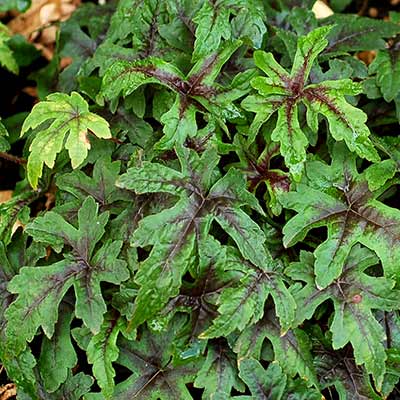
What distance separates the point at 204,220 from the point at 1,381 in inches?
36.0

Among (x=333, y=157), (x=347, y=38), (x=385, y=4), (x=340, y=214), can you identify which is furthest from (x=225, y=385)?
(x=385, y=4)

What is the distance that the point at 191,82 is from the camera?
7.06ft

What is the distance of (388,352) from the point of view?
1.98 metres

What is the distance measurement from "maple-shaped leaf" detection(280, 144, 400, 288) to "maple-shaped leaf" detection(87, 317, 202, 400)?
420 mm

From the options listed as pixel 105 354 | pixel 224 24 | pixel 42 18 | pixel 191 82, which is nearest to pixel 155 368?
pixel 105 354

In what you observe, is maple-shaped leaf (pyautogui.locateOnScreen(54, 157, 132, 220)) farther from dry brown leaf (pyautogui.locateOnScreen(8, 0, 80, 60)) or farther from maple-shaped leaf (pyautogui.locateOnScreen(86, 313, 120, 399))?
dry brown leaf (pyautogui.locateOnScreen(8, 0, 80, 60))

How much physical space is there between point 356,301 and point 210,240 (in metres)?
0.42

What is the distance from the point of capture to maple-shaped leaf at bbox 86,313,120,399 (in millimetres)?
1905

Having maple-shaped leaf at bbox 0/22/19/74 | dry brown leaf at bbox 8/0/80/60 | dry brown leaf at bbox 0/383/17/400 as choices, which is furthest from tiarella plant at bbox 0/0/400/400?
dry brown leaf at bbox 8/0/80/60

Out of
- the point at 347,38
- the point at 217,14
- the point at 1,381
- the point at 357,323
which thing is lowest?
the point at 1,381

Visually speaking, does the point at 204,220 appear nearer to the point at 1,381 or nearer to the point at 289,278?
the point at 289,278

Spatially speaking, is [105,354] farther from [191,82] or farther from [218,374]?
[191,82]

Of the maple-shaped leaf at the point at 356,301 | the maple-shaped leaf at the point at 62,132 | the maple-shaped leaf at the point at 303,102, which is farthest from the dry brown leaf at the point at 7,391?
the maple-shaped leaf at the point at 303,102

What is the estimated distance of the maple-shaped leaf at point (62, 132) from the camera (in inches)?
77.8
